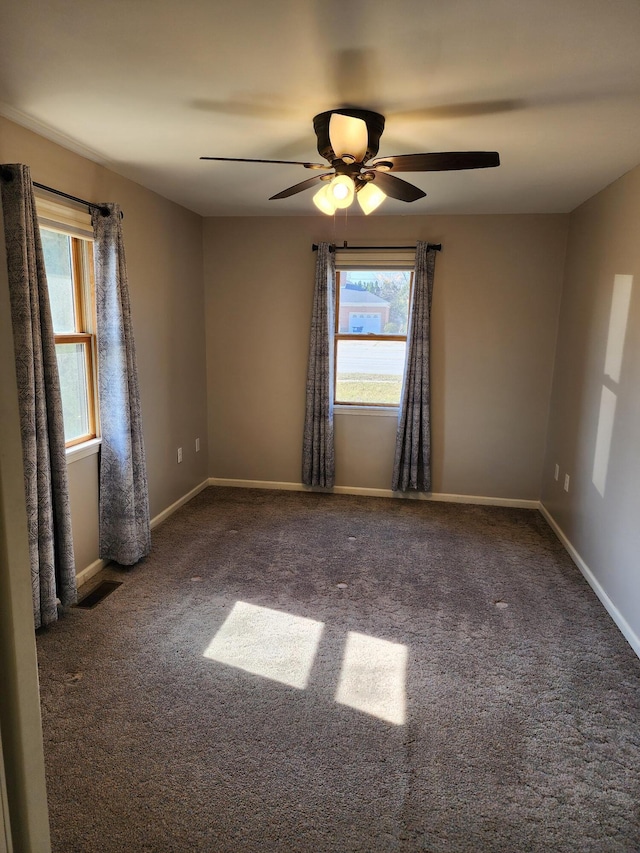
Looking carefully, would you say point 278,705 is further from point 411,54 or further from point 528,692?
point 411,54

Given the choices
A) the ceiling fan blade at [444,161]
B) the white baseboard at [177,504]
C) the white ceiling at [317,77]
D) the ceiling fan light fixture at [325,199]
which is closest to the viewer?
the white ceiling at [317,77]

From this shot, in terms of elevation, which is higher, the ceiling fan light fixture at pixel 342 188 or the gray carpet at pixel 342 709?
the ceiling fan light fixture at pixel 342 188

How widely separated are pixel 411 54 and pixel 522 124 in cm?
83

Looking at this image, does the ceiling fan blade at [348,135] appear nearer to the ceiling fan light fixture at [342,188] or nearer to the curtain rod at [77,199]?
the ceiling fan light fixture at [342,188]

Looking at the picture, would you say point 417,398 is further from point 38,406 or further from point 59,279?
point 38,406

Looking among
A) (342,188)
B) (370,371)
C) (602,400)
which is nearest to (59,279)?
(342,188)

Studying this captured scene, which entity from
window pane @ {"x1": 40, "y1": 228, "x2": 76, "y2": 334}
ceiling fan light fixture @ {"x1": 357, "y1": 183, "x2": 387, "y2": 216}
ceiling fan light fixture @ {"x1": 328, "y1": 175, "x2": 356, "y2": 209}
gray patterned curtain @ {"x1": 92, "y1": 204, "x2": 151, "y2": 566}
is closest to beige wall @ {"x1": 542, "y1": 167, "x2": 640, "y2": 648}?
ceiling fan light fixture @ {"x1": 357, "y1": 183, "x2": 387, "y2": 216}

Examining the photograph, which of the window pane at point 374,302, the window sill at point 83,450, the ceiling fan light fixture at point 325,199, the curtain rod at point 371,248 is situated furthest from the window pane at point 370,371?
the window sill at point 83,450

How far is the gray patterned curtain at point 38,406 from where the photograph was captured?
2234mm

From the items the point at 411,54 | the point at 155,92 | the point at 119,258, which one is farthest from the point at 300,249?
the point at 411,54

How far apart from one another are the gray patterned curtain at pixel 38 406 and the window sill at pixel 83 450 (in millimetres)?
312

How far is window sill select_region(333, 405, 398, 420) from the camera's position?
4512mm

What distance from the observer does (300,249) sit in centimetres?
439

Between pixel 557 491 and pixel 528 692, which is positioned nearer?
pixel 528 692
